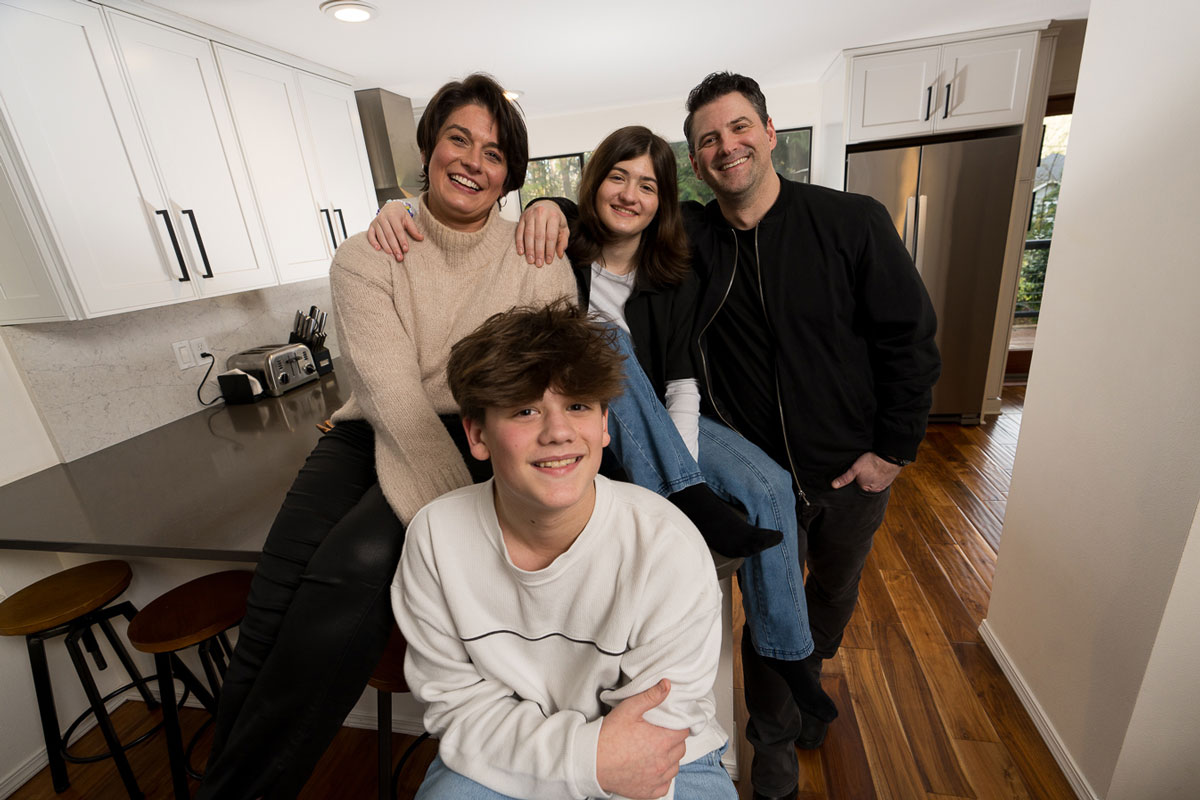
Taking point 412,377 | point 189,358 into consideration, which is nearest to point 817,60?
point 412,377

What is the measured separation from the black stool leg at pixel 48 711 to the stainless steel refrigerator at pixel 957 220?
402cm

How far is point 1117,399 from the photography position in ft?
3.93

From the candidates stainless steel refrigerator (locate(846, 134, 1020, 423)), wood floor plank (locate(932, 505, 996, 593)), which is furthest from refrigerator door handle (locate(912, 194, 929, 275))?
wood floor plank (locate(932, 505, 996, 593))

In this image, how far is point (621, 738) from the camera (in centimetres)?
80

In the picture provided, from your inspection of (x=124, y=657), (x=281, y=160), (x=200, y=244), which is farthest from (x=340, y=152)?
(x=124, y=657)

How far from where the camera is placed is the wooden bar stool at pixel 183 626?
1.34 metres

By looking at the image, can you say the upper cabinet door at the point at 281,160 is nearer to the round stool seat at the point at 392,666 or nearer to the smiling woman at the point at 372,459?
the smiling woman at the point at 372,459

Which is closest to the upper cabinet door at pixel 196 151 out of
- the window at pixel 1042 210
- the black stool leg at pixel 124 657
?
the black stool leg at pixel 124 657

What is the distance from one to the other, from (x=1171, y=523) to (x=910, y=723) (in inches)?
35.1

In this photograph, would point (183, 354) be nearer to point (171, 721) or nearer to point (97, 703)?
point (97, 703)

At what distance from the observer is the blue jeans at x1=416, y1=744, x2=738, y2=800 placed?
831 mm

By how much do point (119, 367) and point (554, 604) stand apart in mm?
1960

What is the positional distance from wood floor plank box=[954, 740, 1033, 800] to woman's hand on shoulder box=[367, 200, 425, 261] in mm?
1919

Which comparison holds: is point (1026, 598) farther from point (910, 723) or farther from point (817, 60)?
point (817, 60)
